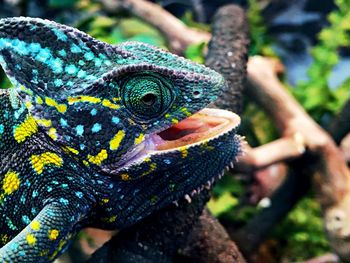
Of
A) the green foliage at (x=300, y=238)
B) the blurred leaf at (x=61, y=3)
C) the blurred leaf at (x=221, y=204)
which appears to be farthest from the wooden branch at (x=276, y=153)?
the blurred leaf at (x=61, y=3)

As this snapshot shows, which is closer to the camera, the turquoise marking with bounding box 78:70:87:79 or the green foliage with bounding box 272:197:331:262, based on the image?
the turquoise marking with bounding box 78:70:87:79

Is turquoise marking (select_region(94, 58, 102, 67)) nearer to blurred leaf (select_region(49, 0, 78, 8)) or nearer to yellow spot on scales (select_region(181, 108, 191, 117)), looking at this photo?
yellow spot on scales (select_region(181, 108, 191, 117))

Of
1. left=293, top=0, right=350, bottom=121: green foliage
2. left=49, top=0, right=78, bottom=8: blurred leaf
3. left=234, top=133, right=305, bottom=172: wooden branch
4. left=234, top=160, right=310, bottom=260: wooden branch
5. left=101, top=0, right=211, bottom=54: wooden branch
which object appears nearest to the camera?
left=234, top=133, right=305, bottom=172: wooden branch

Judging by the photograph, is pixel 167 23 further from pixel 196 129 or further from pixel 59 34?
pixel 59 34

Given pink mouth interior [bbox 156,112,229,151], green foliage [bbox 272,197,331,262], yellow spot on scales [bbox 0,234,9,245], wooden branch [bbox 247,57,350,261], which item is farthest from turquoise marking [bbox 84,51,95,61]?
green foliage [bbox 272,197,331,262]

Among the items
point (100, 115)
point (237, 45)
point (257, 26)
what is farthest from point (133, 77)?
point (257, 26)

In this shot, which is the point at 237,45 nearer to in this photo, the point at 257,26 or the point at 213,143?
the point at 213,143
